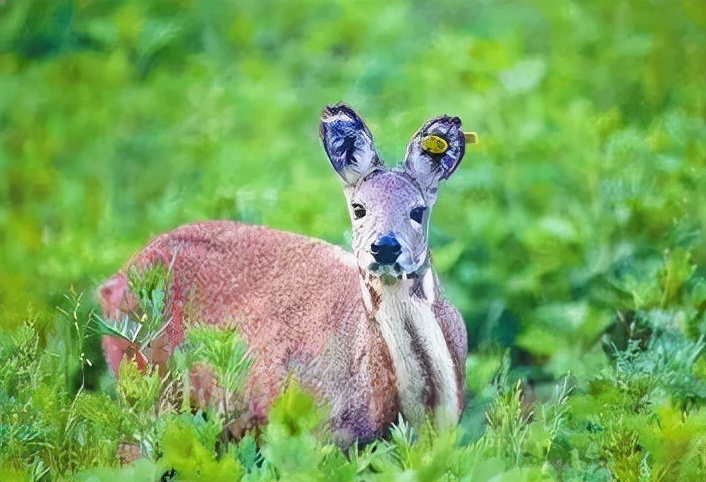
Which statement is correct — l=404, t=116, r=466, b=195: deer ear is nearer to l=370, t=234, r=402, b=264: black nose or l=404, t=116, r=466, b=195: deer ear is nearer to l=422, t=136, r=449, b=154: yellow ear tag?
l=422, t=136, r=449, b=154: yellow ear tag

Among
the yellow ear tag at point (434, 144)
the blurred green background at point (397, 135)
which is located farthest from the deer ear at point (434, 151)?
the blurred green background at point (397, 135)

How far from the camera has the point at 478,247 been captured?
17.1 feet

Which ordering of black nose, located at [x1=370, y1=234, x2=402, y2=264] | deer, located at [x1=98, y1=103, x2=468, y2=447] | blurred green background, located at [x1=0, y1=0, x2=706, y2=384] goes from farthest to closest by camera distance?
blurred green background, located at [x1=0, y1=0, x2=706, y2=384] → deer, located at [x1=98, y1=103, x2=468, y2=447] → black nose, located at [x1=370, y1=234, x2=402, y2=264]

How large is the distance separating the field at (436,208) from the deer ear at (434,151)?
0.58 meters

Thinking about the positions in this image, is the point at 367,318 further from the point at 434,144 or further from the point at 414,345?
the point at 434,144

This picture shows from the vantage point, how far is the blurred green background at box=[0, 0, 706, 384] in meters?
4.93

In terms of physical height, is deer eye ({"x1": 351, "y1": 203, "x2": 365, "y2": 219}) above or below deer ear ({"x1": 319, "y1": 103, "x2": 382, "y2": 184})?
below

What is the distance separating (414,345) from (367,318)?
0.15 meters

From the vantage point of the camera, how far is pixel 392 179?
11.5 ft

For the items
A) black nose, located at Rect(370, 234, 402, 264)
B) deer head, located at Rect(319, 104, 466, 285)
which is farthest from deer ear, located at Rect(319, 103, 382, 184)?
black nose, located at Rect(370, 234, 402, 264)

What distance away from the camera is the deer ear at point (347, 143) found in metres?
3.50

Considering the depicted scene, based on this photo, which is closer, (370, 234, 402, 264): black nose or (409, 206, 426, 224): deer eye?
(370, 234, 402, 264): black nose

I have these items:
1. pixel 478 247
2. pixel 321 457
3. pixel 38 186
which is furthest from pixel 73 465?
pixel 38 186

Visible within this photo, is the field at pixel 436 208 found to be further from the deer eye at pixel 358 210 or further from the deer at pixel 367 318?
the deer eye at pixel 358 210
